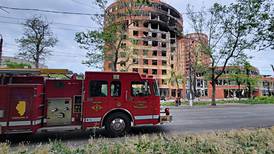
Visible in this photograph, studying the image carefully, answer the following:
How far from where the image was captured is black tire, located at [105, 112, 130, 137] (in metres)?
8.48

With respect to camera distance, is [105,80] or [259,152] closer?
[259,152]

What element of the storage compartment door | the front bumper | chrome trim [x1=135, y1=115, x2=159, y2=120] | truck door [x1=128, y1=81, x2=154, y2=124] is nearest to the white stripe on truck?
the storage compartment door

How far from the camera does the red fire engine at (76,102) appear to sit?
756 cm

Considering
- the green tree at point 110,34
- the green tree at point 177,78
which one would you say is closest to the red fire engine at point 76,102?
the green tree at point 110,34

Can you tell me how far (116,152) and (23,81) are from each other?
215 inches

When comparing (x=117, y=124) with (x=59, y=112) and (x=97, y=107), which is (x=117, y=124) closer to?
(x=97, y=107)

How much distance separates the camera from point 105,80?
338 inches

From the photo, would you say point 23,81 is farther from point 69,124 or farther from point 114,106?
point 114,106

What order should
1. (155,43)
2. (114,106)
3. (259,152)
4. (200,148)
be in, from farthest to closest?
1. (155,43)
2. (114,106)
3. (200,148)
4. (259,152)

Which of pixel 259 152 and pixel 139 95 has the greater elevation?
pixel 139 95

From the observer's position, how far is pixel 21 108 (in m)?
7.57

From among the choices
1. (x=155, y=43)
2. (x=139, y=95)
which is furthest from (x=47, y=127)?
(x=155, y=43)

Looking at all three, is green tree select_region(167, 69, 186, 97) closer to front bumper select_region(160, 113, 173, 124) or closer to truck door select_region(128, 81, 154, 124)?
front bumper select_region(160, 113, 173, 124)

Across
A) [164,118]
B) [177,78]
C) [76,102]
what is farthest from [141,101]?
[177,78]
